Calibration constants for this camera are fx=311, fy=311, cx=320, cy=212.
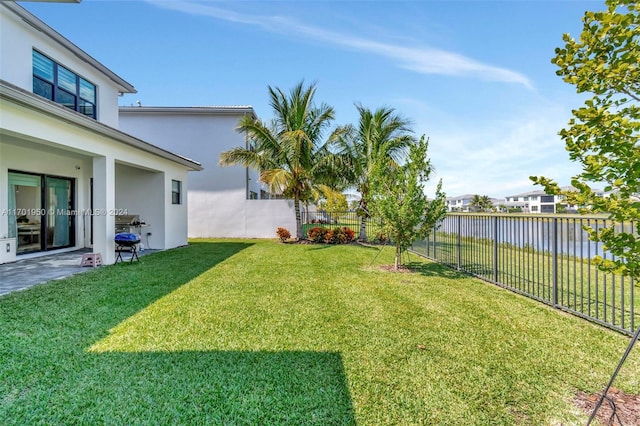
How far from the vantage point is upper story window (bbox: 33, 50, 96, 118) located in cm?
912

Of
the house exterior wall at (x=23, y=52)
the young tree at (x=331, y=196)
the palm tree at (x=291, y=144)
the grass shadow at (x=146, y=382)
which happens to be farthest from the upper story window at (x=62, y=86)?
the young tree at (x=331, y=196)

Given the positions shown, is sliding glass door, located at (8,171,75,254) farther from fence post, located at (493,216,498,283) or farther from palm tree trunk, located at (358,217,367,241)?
fence post, located at (493,216,498,283)

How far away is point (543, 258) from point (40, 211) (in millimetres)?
13673

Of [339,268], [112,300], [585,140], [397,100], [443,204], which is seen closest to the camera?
[585,140]

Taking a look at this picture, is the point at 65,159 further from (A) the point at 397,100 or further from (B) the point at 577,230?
(B) the point at 577,230

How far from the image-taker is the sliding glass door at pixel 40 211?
358 inches

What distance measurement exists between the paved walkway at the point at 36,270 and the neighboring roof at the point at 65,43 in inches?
247

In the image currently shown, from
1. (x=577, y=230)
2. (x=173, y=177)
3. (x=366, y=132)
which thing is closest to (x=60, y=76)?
(x=173, y=177)

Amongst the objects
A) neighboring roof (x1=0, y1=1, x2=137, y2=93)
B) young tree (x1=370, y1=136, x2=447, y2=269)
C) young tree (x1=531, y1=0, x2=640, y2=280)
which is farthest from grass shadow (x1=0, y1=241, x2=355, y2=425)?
neighboring roof (x1=0, y1=1, x2=137, y2=93)

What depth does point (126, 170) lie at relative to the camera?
40.0 ft

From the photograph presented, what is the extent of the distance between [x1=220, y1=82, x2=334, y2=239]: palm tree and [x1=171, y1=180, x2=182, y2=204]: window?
221 centimetres

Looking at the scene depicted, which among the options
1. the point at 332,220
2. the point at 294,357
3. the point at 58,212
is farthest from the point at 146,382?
the point at 332,220

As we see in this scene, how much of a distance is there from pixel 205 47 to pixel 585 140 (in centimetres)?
1300

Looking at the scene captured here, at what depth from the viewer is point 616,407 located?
8.68 feet
